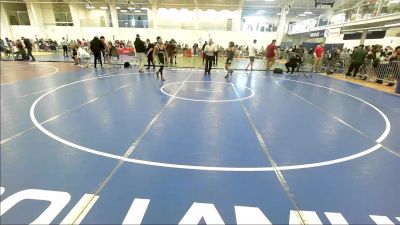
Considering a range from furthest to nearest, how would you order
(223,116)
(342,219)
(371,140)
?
(223,116) < (371,140) < (342,219)

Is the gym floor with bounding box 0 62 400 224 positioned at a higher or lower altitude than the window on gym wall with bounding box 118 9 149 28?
lower

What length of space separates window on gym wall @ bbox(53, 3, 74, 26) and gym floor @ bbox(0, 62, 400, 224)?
1195 inches

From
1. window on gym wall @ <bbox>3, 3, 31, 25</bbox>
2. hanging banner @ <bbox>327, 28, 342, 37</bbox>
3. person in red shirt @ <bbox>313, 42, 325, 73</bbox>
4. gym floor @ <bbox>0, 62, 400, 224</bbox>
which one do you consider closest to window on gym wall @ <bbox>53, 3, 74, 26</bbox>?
window on gym wall @ <bbox>3, 3, 31, 25</bbox>

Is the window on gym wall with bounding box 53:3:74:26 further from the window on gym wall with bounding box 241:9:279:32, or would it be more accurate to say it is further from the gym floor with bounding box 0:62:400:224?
the gym floor with bounding box 0:62:400:224

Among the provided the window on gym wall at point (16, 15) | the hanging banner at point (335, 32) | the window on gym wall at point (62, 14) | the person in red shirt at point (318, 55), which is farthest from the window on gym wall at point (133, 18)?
the person in red shirt at point (318, 55)

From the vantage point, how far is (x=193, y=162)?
12.6ft

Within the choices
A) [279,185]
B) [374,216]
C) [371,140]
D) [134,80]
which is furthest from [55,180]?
[134,80]

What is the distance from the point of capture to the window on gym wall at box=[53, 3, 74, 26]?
106ft

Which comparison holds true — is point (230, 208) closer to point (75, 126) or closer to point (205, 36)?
point (75, 126)

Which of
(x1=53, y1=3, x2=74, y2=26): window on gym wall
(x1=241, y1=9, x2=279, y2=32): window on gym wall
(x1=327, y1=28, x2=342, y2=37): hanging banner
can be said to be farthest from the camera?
(x1=241, y1=9, x2=279, y2=32): window on gym wall

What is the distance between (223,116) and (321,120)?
2.58 metres

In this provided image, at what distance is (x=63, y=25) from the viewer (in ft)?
107

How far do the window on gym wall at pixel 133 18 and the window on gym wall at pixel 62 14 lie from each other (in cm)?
665

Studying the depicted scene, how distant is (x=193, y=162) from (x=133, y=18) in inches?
1406
